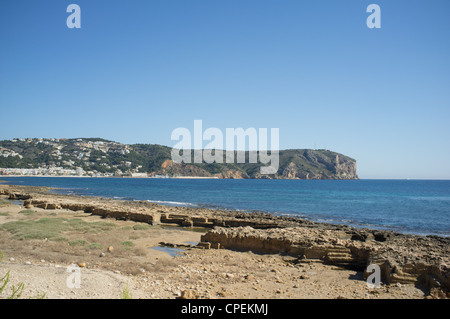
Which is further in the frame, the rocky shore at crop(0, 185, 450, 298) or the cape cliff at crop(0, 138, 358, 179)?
the cape cliff at crop(0, 138, 358, 179)

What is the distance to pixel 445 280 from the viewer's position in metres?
9.37

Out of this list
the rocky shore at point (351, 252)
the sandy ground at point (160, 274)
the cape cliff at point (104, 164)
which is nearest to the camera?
the sandy ground at point (160, 274)

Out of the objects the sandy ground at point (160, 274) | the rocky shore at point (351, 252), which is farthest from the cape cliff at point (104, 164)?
the rocky shore at point (351, 252)

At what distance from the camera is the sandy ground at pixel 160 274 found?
8758mm

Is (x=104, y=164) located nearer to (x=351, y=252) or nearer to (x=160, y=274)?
(x=160, y=274)

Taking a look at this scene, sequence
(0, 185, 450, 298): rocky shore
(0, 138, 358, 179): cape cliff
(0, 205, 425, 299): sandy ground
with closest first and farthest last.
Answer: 1. (0, 205, 425, 299): sandy ground
2. (0, 185, 450, 298): rocky shore
3. (0, 138, 358, 179): cape cliff

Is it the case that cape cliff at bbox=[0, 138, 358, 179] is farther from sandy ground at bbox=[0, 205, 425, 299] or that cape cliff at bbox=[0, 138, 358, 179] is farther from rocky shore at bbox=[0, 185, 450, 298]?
rocky shore at bbox=[0, 185, 450, 298]

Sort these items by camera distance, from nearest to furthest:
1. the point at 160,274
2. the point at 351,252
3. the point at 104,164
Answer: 1. the point at 160,274
2. the point at 351,252
3. the point at 104,164

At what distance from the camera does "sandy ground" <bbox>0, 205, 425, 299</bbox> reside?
345 inches

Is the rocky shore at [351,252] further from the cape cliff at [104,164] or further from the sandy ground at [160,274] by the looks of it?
the cape cliff at [104,164]

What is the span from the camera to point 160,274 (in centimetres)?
1119

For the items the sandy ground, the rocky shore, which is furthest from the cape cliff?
the rocky shore

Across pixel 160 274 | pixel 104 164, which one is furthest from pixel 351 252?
pixel 104 164

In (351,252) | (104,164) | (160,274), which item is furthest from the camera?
(104,164)
